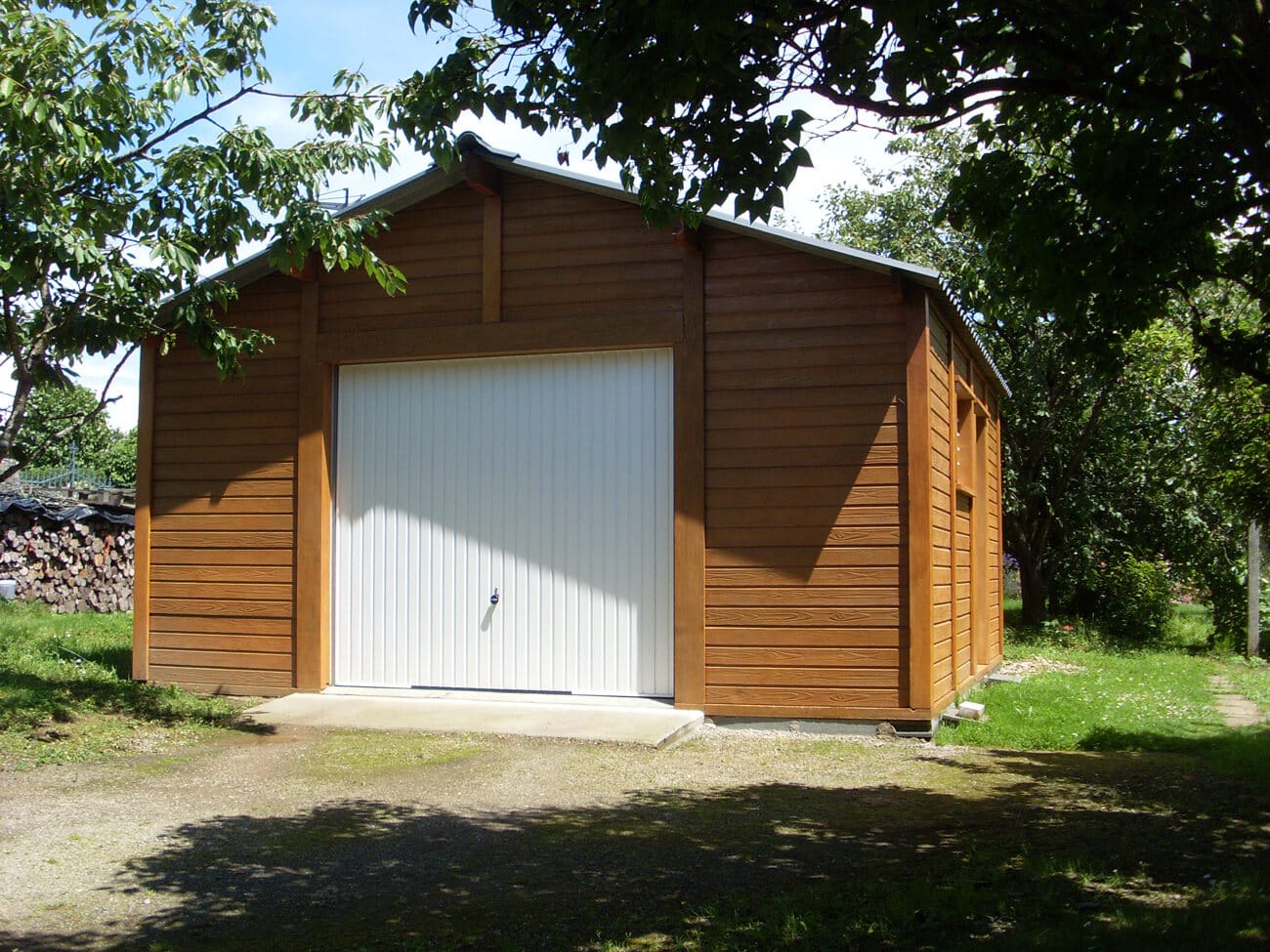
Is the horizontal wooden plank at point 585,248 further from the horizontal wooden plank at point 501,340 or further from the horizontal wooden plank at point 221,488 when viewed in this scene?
the horizontal wooden plank at point 221,488

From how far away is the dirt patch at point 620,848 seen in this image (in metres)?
4.74

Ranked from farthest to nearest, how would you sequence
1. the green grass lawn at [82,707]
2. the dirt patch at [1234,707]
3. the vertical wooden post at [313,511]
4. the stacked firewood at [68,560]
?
the stacked firewood at [68,560]
the dirt patch at [1234,707]
the vertical wooden post at [313,511]
the green grass lawn at [82,707]

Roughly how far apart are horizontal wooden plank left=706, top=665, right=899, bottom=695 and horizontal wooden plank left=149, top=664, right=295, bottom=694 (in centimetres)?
405

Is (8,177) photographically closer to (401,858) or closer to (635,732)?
(401,858)

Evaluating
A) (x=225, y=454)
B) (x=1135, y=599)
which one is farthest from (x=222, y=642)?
(x=1135, y=599)

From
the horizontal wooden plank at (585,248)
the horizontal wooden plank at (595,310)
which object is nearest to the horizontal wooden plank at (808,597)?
the horizontal wooden plank at (595,310)

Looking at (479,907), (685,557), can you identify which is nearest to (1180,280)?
(685,557)

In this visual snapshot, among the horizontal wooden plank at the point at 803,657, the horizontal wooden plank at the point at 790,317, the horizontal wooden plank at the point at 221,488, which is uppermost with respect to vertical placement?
the horizontal wooden plank at the point at 790,317

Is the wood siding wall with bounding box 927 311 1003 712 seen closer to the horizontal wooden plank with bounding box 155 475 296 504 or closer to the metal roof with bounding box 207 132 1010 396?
the metal roof with bounding box 207 132 1010 396

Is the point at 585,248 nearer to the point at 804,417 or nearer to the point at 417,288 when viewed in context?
the point at 417,288

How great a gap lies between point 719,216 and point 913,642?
3799mm

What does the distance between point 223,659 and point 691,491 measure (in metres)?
4.80

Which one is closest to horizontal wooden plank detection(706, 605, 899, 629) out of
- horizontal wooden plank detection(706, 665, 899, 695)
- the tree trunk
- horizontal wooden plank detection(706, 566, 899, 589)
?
horizontal wooden plank detection(706, 566, 899, 589)

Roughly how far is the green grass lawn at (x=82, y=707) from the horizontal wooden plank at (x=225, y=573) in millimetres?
1058
